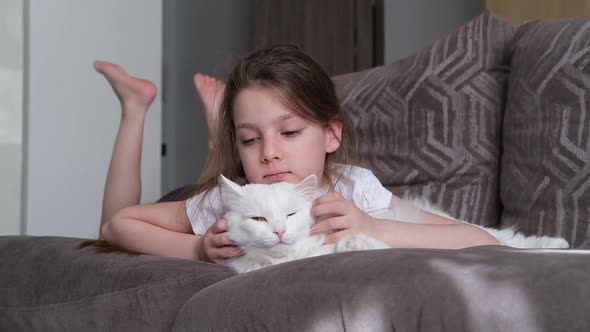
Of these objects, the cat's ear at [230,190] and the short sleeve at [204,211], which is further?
the short sleeve at [204,211]

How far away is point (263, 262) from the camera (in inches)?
50.7

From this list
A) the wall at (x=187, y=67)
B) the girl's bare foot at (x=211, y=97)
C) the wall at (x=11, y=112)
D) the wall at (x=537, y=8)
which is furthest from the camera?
the wall at (x=187, y=67)

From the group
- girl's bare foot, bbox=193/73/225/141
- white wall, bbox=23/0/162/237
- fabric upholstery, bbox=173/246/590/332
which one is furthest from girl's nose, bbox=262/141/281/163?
white wall, bbox=23/0/162/237

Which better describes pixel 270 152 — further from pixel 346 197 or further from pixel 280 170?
pixel 346 197

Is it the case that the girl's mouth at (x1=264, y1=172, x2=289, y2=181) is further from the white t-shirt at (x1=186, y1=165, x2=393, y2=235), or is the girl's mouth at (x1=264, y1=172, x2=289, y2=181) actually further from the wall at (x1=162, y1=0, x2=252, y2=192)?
the wall at (x1=162, y1=0, x2=252, y2=192)

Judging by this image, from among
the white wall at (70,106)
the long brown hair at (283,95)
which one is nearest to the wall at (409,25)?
the white wall at (70,106)

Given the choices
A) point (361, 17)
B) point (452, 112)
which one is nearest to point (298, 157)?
point (452, 112)

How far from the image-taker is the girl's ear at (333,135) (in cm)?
168

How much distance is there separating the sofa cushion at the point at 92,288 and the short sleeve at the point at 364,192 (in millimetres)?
577

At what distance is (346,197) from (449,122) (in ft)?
1.43

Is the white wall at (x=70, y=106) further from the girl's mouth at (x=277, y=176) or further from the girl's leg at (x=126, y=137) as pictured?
the girl's mouth at (x=277, y=176)

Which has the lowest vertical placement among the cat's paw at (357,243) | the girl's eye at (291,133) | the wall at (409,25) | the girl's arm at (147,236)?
the girl's arm at (147,236)

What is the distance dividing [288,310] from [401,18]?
3.92 metres

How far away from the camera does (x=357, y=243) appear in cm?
117
